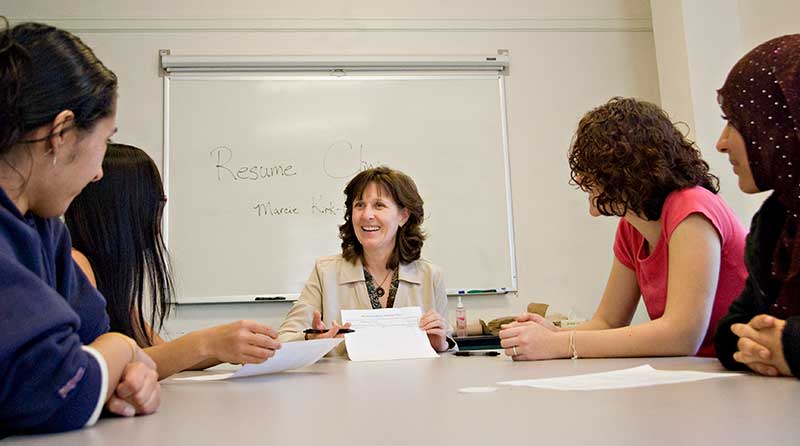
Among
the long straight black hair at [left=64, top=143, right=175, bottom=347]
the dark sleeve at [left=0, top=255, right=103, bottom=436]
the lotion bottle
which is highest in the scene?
the long straight black hair at [left=64, top=143, right=175, bottom=347]

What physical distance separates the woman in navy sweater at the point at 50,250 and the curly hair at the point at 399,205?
154 centimetres

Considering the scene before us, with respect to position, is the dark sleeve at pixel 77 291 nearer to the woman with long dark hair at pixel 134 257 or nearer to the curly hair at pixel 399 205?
the woman with long dark hair at pixel 134 257

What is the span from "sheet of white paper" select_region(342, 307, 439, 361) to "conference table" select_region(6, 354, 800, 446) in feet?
1.89

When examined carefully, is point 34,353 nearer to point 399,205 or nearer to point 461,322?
point 399,205

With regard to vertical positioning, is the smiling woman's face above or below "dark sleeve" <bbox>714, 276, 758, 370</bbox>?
above

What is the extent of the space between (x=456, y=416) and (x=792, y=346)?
0.55 metres

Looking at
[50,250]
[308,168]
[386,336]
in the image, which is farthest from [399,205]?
[50,250]

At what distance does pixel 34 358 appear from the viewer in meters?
0.67

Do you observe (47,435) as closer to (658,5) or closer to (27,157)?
(27,157)

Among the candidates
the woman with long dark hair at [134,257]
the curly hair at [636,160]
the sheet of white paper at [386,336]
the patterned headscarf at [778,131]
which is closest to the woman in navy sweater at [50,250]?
the woman with long dark hair at [134,257]

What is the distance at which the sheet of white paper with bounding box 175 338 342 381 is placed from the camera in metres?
1.29

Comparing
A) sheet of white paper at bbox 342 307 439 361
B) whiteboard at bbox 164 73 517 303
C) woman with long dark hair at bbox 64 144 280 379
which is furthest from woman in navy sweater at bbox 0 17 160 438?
whiteboard at bbox 164 73 517 303

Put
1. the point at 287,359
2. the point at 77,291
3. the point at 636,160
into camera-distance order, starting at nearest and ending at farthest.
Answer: the point at 77,291 → the point at 287,359 → the point at 636,160

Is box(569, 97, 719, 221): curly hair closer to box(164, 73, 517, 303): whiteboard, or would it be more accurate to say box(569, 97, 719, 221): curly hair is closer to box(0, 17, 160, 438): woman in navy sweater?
box(0, 17, 160, 438): woman in navy sweater
